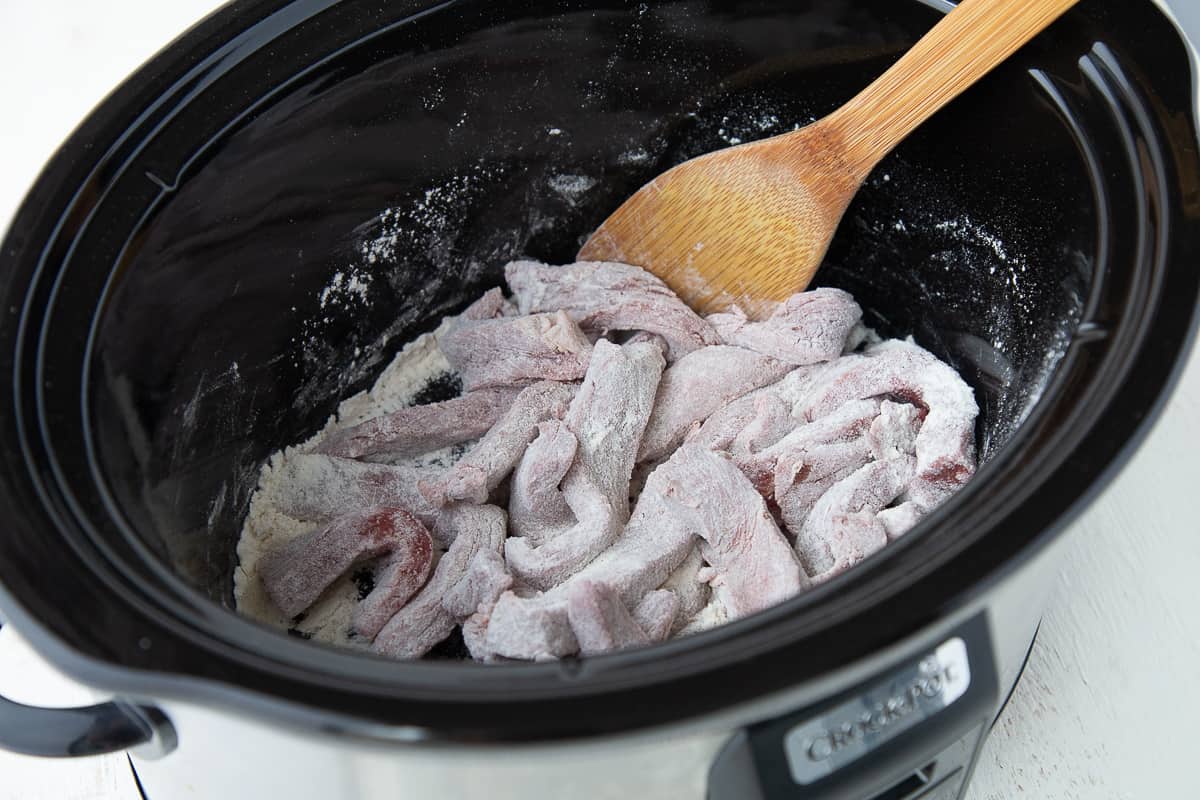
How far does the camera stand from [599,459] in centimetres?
149

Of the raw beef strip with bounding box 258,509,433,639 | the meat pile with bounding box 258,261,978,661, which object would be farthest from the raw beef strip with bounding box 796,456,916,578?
the raw beef strip with bounding box 258,509,433,639

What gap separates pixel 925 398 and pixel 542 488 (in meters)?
0.53

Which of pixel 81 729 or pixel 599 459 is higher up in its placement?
pixel 81 729

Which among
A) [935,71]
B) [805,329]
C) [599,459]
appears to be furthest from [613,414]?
[935,71]

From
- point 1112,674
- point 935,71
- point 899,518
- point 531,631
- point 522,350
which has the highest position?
point 935,71

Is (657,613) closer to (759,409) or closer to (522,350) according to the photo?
(759,409)

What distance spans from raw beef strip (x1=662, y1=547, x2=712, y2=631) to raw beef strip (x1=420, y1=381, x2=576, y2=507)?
284 millimetres

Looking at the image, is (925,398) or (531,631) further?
(925,398)

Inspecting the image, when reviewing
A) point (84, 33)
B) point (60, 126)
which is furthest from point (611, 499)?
point (84, 33)

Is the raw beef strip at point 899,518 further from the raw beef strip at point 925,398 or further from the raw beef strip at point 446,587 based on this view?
the raw beef strip at point 446,587

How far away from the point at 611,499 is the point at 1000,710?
560 millimetres

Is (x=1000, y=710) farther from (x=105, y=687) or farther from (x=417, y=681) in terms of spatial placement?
(x=105, y=687)

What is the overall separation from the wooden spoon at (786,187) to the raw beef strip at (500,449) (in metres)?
0.28

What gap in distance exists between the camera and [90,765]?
4.91ft
